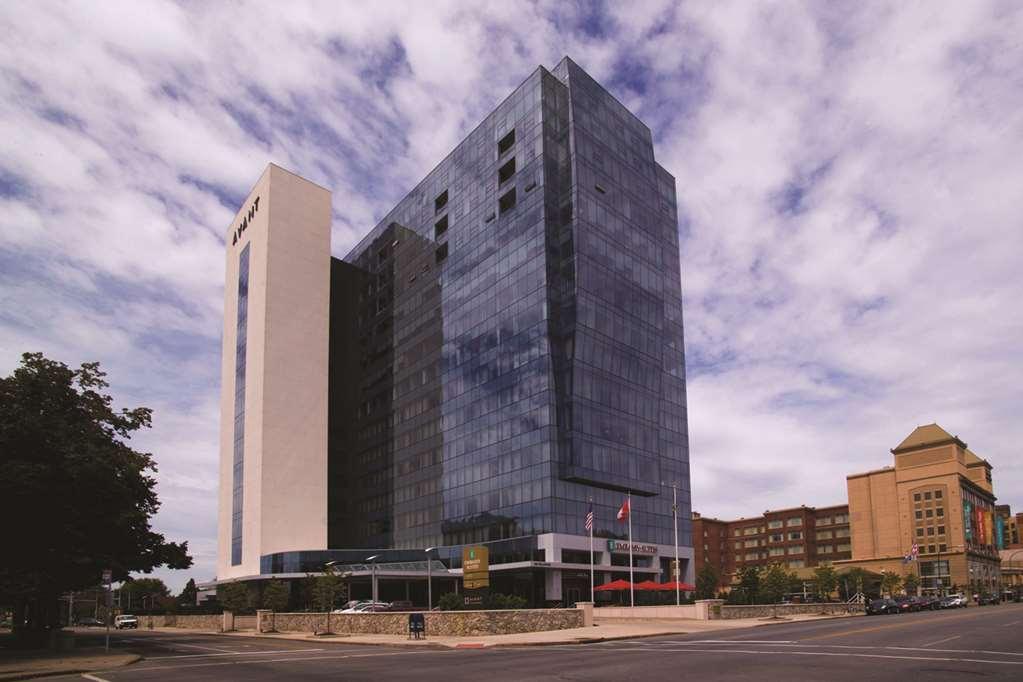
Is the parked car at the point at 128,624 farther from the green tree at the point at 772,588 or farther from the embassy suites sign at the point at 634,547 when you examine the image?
the green tree at the point at 772,588

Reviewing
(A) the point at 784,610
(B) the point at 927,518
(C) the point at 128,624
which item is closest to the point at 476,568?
(A) the point at 784,610

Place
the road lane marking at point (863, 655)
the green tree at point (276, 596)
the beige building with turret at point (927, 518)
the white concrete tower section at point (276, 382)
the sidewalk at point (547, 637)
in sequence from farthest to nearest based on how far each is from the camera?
the beige building with turret at point (927, 518) < the white concrete tower section at point (276, 382) < the green tree at point (276, 596) < the sidewalk at point (547, 637) < the road lane marking at point (863, 655)

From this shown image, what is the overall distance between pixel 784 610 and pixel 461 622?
99.8ft

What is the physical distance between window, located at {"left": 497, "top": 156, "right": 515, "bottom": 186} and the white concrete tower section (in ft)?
107

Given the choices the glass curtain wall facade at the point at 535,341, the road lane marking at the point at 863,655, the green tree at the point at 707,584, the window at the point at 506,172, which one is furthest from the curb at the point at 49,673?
the window at the point at 506,172

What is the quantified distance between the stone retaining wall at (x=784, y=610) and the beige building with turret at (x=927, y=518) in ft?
297

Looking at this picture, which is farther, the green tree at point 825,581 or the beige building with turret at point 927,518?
the beige building with turret at point 927,518

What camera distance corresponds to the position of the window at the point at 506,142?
310 ft

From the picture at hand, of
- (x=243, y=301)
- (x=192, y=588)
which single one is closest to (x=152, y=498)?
(x=243, y=301)

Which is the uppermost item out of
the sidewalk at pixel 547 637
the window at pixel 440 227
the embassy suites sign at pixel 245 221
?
the embassy suites sign at pixel 245 221

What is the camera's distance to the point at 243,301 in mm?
116062

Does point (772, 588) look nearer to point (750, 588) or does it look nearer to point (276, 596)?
point (750, 588)

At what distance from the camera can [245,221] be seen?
392 ft

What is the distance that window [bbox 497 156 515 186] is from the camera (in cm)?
9412
